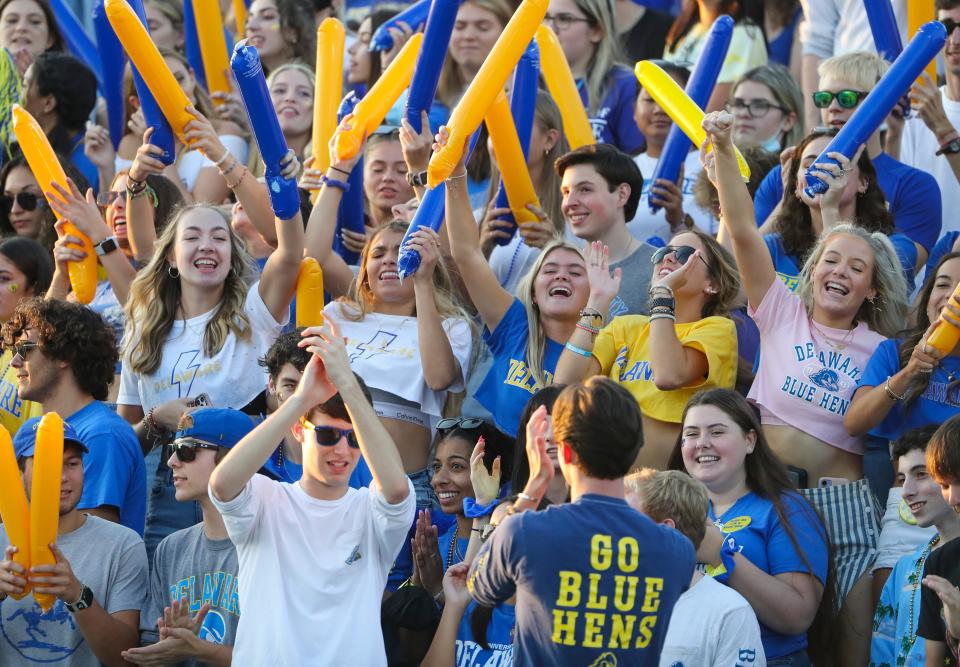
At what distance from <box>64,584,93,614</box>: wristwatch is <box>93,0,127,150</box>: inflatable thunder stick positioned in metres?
3.27

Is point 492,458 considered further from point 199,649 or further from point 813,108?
point 813,108

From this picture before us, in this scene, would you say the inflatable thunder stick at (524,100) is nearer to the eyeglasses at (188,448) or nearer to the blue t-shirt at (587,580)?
the eyeglasses at (188,448)

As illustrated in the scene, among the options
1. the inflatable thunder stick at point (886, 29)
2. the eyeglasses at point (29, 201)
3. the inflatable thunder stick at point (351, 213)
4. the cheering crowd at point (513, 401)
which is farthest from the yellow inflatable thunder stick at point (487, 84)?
the eyeglasses at point (29, 201)

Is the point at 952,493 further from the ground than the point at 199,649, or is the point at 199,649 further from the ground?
the point at 952,493

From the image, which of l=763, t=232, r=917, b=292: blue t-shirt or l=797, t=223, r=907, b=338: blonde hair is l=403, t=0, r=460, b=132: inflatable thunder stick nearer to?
l=763, t=232, r=917, b=292: blue t-shirt

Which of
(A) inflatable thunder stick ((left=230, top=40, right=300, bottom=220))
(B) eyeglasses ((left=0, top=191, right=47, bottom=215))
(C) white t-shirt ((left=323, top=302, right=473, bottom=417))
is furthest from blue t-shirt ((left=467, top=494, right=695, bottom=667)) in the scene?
(B) eyeglasses ((left=0, top=191, right=47, bottom=215))

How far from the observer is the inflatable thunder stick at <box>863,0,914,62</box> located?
732 cm

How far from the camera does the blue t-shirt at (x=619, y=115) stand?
8.38 metres

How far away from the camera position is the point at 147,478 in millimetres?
6309

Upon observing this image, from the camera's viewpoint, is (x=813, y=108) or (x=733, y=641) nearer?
(x=733, y=641)

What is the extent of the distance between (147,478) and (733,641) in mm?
2553

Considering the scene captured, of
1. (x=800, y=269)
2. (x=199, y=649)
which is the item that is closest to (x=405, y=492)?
(x=199, y=649)

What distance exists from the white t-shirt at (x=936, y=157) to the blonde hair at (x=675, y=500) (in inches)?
121

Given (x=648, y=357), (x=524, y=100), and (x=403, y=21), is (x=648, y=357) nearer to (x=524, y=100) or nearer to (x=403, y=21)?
(x=524, y=100)
